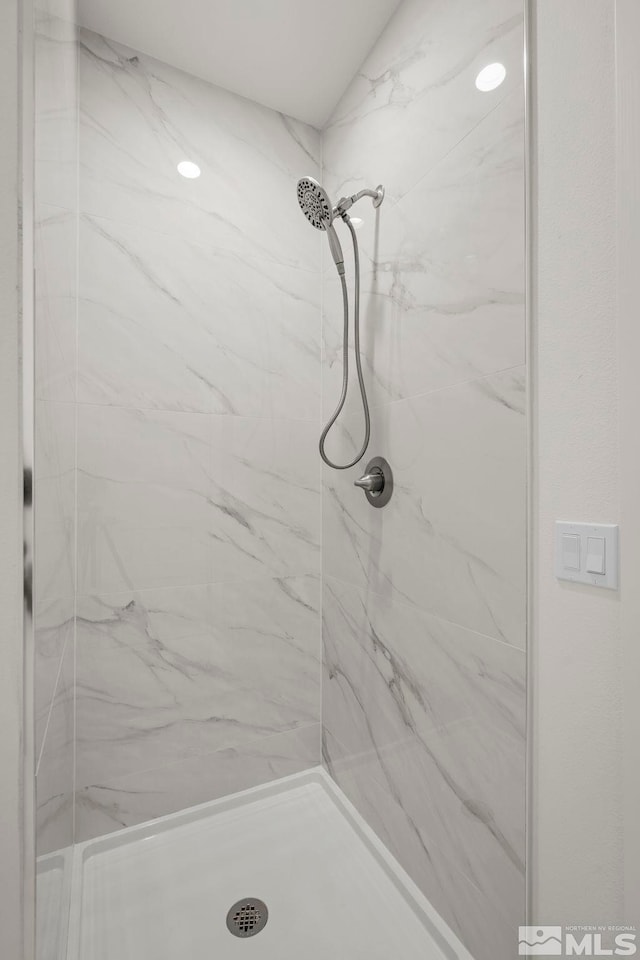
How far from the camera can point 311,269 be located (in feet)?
4.94

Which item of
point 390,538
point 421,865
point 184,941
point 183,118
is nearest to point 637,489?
point 390,538

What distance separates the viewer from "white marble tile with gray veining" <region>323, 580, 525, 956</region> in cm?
85

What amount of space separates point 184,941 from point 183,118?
2102 millimetres

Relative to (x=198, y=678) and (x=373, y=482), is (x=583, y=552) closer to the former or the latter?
(x=373, y=482)

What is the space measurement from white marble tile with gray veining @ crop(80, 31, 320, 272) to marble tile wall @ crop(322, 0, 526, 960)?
0.23 metres

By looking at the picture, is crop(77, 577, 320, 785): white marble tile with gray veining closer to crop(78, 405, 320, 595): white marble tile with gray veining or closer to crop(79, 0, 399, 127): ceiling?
crop(78, 405, 320, 595): white marble tile with gray veining

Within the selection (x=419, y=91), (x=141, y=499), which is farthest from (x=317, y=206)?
(x=141, y=499)

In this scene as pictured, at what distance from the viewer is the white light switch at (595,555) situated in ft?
2.16

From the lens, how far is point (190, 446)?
4.36 feet

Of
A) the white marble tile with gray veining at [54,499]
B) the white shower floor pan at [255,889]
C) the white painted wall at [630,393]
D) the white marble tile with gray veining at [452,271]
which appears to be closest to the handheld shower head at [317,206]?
the white marble tile with gray veining at [452,271]

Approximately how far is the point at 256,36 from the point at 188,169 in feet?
1.24

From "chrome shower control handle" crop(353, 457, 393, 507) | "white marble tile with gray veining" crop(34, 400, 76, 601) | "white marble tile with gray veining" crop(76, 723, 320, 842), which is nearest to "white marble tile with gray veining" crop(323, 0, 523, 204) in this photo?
"chrome shower control handle" crop(353, 457, 393, 507)

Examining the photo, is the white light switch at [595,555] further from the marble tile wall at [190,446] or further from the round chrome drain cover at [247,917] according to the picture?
the round chrome drain cover at [247,917]

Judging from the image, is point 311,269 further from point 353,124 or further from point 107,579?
point 107,579
